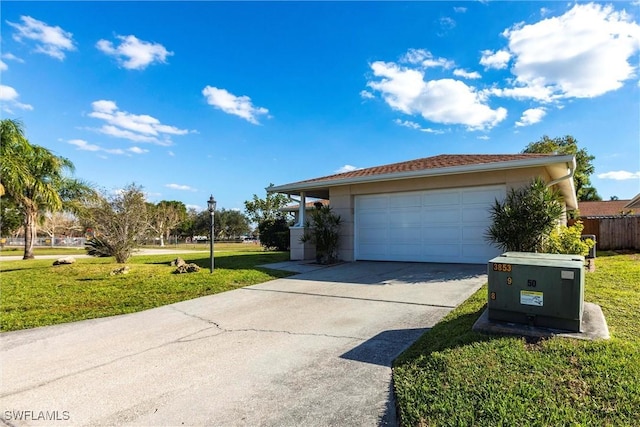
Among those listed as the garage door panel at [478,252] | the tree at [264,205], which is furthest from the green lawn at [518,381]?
the tree at [264,205]

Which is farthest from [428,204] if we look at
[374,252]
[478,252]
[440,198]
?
[374,252]

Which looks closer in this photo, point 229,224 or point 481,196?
point 481,196

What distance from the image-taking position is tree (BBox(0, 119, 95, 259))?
47.1ft

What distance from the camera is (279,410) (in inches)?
105

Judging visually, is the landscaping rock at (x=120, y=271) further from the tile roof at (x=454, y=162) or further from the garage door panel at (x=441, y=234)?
the garage door panel at (x=441, y=234)

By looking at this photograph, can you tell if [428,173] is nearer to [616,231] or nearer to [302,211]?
[302,211]

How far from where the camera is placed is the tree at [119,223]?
35.2ft

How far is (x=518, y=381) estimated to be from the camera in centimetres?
268

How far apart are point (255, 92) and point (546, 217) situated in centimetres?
1228

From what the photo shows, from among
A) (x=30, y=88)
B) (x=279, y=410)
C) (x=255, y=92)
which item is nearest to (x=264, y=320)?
(x=279, y=410)

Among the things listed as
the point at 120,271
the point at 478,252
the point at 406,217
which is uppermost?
the point at 406,217

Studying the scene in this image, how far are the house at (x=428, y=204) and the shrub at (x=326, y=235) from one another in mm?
404

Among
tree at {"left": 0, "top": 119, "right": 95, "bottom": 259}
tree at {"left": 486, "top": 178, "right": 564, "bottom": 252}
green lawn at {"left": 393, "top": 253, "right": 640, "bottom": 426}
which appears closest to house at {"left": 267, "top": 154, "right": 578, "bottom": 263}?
tree at {"left": 486, "top": 178, "right": 564, "bottom": 252}

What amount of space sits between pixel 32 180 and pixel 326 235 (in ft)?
52.0
